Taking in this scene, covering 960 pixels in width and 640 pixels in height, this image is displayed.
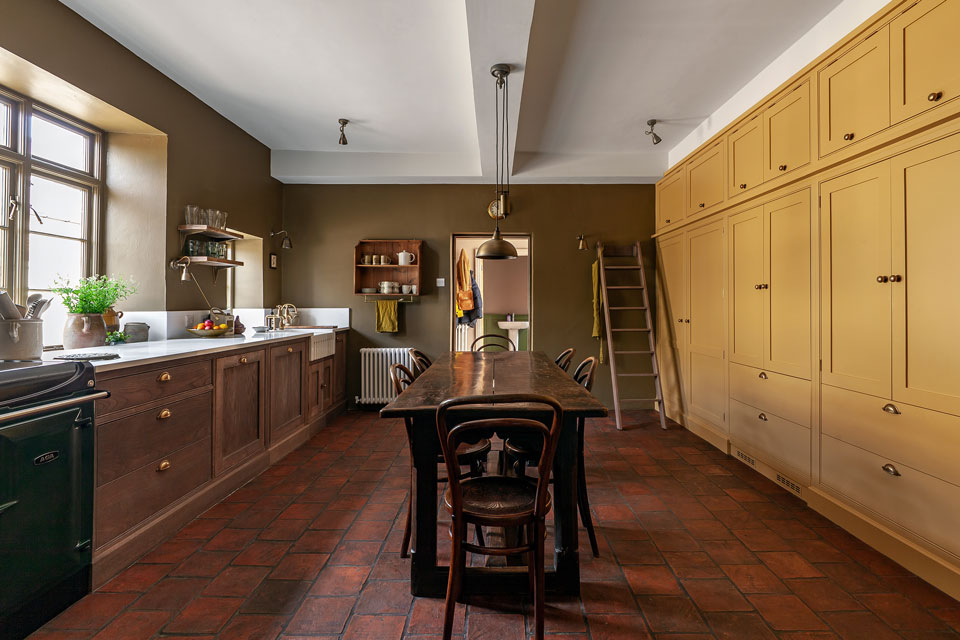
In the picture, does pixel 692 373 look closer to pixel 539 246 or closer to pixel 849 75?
pixel 539 246

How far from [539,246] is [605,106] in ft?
5.91

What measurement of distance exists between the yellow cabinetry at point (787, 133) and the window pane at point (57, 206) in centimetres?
472

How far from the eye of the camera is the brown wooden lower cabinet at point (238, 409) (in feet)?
9.49

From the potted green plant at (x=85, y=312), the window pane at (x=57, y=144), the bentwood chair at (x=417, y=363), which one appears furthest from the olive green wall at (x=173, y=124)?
the bentwood chair at (x=417, y=363)

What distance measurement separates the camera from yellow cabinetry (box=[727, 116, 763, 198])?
341 cm

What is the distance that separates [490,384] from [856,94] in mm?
2506

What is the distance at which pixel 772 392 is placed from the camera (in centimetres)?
327

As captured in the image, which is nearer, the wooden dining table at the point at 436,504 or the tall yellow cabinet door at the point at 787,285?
the wooden dining table at the point at 436,504

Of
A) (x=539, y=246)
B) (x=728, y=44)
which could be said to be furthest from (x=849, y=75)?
(x=539, y=246)

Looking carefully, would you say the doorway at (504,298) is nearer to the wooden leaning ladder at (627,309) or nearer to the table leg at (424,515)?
the wooden leaning ladder at (627,309)

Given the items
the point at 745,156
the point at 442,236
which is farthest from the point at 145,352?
the point at 745,156

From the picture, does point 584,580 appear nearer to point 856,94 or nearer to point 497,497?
point 497,497

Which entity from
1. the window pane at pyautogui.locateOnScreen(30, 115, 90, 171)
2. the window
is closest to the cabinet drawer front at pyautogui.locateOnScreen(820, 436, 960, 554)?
the window

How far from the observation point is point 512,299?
8164 millimetres
